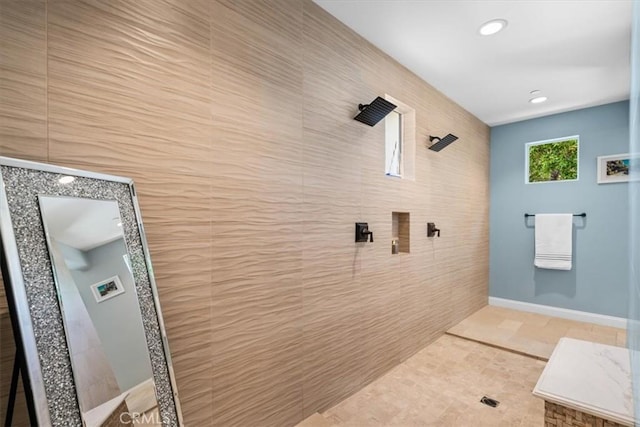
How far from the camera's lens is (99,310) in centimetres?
95

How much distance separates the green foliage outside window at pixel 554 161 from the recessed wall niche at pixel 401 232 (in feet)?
8.63

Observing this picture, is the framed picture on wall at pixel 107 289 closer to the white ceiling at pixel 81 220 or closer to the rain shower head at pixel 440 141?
the white ceiling at pixel 81 220

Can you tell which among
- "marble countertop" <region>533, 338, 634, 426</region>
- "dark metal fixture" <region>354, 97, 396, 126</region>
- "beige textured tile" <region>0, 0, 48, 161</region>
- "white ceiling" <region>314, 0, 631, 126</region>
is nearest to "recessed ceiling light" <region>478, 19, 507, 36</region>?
"white ceiling" <region>314, 0, 631, 126</region>

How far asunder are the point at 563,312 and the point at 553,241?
3.05 feet

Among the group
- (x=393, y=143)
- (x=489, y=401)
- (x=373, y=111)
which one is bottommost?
(x=489, y=401)

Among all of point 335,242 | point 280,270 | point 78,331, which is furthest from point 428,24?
point 78,331

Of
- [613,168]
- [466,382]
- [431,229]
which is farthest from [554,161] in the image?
[466,382]

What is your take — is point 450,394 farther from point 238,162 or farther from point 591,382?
point 238,162

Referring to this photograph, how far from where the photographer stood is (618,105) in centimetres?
352

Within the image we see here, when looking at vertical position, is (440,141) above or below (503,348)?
above

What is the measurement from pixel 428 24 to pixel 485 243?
330 centimetres

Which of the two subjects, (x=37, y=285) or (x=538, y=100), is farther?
(x=538, y=100)

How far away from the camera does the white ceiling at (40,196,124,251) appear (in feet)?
2.91

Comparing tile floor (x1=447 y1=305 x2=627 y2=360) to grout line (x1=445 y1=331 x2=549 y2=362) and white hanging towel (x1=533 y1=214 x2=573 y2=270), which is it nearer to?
grout line (x1=445 y1=331 x2=549 y2=362)
